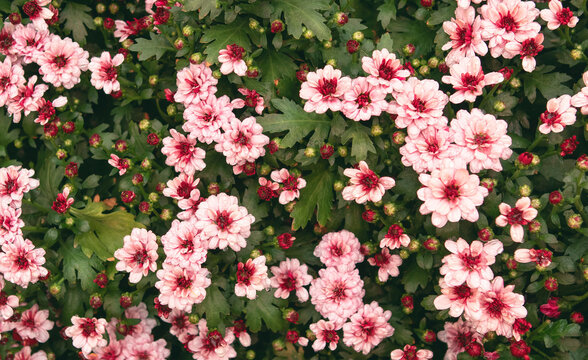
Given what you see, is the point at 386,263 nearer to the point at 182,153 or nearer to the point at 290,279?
the point at 290,279

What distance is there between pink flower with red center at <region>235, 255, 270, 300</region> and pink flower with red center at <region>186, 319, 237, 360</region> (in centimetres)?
32

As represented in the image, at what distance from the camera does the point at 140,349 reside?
2.43 m

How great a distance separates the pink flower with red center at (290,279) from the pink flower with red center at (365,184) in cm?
45

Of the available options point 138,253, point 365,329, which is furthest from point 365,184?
point 138,253

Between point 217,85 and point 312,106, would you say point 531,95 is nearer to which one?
point 312,106

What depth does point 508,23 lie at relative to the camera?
2.10m

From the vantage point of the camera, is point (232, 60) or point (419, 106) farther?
point (232, 60)

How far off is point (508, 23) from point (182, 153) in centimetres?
149

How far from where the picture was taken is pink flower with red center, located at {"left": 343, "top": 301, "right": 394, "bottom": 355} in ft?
7.40

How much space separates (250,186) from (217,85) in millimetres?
499

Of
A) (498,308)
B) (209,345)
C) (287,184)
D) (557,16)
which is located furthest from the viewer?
(209,345)

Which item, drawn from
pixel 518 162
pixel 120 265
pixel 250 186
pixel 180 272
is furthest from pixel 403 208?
pixel 120 265

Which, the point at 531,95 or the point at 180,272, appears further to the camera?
the point at 531,95

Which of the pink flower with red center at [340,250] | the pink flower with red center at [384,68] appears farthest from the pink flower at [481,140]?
the pink flower with red center at [340,250]
